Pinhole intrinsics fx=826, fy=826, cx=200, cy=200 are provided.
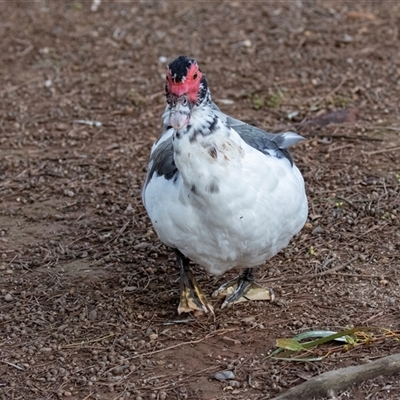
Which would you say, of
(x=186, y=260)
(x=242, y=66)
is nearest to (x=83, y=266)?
(x=186, y=260)

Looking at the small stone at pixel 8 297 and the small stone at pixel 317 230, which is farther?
the small stone at pixel 317 230

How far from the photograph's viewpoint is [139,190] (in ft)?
19.7

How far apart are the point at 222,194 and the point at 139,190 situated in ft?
7.19

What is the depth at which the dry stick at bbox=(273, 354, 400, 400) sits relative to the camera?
366cm

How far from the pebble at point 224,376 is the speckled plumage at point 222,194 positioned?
22.5 inches

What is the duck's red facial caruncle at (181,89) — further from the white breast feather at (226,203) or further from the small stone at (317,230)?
the small stone at (317,230)

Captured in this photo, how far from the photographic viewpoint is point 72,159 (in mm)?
6516

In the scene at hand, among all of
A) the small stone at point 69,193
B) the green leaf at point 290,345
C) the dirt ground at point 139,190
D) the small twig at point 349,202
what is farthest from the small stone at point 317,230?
the small stone at point 69,193

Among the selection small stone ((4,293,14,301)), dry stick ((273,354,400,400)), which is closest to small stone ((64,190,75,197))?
small stone ((4,293,14,301))

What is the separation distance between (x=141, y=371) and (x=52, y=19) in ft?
19.4

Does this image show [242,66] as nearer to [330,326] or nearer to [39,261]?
[39,261]

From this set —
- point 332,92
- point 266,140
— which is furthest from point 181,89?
point 332,92

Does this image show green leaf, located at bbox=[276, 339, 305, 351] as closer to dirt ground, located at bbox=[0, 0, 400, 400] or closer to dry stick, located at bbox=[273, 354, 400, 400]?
dirt ground, located at bbox=[0, 0, 400, 400]

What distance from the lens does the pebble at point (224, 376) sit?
397 centimetres
